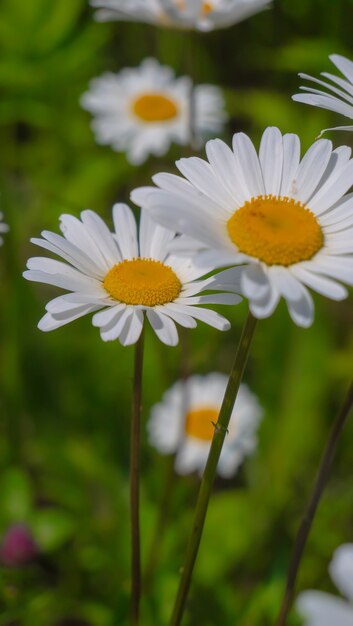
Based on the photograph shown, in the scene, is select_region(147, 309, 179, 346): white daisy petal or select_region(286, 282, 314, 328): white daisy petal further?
select_region(147, 309, 179, 346): white daisy petal

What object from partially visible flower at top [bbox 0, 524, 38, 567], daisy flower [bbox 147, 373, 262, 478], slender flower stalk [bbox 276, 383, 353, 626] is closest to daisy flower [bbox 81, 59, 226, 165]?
daisy flower [bbox 147, 373, 262, 478]

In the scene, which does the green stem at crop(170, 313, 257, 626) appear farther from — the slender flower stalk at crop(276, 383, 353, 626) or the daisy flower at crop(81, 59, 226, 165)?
the daisy flower at crop(81, 59, 226, 165)

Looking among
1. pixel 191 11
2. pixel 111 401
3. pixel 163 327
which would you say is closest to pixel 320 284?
pixel 163 327

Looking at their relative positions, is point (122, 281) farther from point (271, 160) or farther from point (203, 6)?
point (203, 6)

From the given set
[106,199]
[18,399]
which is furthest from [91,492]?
[106,199]

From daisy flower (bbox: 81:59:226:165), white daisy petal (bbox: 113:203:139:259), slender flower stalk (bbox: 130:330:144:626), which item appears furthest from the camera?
daisy flower (bbox: 81:59:226:165)

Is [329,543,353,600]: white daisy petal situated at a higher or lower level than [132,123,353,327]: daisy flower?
lower

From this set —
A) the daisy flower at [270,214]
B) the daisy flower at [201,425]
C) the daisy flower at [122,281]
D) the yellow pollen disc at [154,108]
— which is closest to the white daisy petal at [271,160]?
the daisy flower at [270,214]

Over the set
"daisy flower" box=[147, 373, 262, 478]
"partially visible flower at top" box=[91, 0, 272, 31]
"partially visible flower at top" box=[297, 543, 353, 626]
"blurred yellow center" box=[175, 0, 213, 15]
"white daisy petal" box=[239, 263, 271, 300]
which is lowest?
"partially visible flower at top" box=[297, 543, 353, 626]
